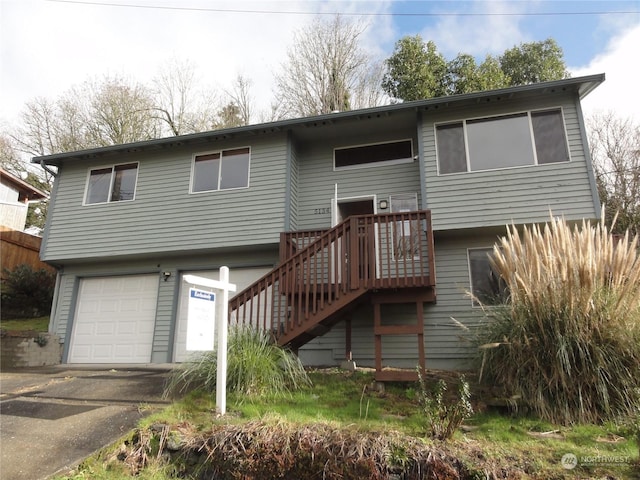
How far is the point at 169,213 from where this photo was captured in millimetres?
10008

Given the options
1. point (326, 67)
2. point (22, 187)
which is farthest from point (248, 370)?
point (22, 187)

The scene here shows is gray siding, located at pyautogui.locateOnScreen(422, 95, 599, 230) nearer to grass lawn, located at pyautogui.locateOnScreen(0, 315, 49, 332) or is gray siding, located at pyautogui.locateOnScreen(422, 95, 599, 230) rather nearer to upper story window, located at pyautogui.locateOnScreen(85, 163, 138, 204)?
upper story window, located at pyautogui.locateOnScreen(85, 163, 138, 204)

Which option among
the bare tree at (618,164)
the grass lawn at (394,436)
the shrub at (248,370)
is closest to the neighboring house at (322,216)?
the shrub at (248,370)

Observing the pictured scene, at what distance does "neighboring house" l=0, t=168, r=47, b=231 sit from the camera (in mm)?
18422

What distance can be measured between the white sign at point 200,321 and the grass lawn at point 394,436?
819 millimetres

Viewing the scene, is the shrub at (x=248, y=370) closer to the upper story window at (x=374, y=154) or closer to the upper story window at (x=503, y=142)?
the upper story window at (x=503, y=142)

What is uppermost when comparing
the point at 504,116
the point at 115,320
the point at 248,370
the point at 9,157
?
the point at 9,157

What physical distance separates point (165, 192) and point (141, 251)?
5.09 feet

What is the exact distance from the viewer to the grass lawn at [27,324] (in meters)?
11.9

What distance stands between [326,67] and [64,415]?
60.2ft

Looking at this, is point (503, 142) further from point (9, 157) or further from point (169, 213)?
point (9, 157)

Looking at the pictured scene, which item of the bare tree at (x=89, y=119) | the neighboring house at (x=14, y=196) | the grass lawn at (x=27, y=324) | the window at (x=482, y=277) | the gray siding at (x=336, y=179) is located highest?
the bare tree at (x=89, y=119)

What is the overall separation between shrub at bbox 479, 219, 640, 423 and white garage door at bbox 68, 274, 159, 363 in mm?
7985

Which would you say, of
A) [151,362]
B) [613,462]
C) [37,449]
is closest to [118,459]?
[37,449]
